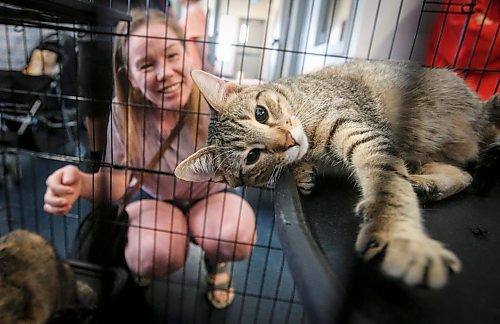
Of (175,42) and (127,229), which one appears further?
(127,229)

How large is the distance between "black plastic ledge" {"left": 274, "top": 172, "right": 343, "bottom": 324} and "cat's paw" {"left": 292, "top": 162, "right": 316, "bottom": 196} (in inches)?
5.0

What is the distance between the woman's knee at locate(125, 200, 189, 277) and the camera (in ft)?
3.37

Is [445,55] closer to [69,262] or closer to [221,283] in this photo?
[221,283]

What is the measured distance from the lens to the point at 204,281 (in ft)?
4.29

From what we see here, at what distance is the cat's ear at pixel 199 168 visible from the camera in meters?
0.59

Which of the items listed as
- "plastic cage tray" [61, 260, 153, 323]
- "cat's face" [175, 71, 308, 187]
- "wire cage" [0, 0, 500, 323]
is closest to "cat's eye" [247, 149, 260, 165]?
"cat's face" [175, 71, 308, 187]

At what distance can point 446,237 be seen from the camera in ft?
1.36

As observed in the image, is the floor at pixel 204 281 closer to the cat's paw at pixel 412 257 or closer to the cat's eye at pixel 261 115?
the cat's eye at pixel 261 115

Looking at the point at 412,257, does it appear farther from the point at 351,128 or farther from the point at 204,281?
the point at 204,281

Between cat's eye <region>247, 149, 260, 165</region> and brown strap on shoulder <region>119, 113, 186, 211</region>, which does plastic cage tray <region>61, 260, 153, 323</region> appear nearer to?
brown strap on shoulder <region>119, 113, 186, 211</region>

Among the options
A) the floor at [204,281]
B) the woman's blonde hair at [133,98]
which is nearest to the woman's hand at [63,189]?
the woman's blonde hair at [133,98]

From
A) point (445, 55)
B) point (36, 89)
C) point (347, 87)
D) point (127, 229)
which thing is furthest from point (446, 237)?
point (36, 89)

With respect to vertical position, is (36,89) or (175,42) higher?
(175,42)

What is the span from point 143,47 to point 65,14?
0.94 ft
